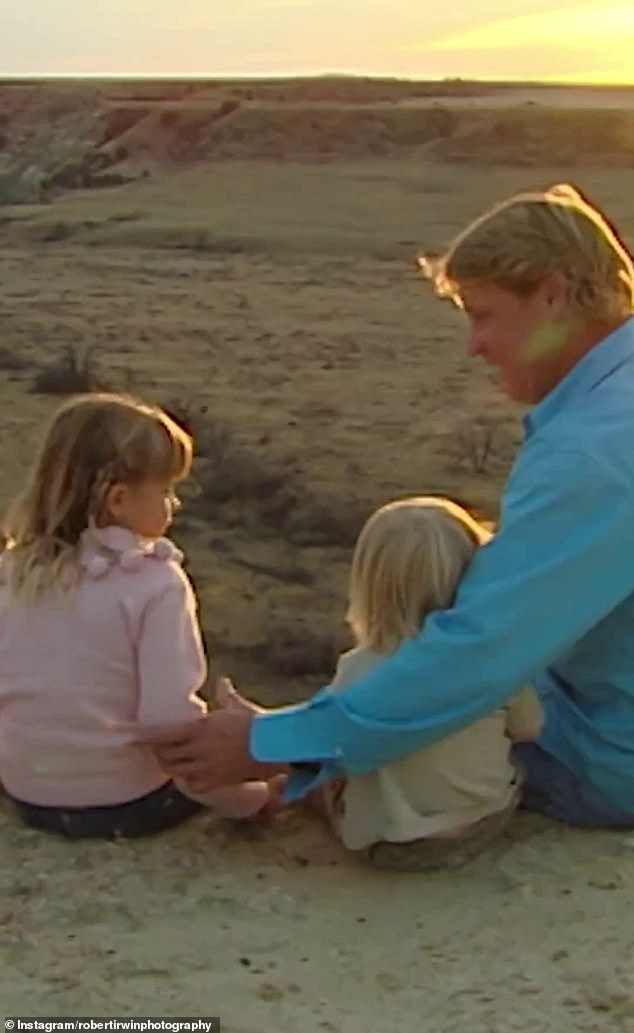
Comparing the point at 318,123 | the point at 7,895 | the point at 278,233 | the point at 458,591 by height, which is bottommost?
the point at 7,895

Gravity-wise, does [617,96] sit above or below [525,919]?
above

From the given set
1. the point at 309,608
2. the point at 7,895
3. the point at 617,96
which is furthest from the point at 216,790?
the point at 617,96

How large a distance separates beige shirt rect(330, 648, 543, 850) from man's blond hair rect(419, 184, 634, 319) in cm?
81

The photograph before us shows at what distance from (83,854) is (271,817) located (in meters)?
0.46

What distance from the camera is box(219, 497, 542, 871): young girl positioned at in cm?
396

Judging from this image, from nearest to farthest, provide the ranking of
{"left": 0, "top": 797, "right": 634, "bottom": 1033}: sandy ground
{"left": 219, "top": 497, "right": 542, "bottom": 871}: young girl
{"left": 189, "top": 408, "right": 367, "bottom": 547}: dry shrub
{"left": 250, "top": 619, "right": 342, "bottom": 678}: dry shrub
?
1. {"left": 0, "top": 797, "right": 634, "bottom": 1033}: sandy ground
2. {"left": 219, "top": 497, "right": 542, "bottom": 871}: young girl
3. {"left": 250, "top": 619, "right": 342, "bottom": 678}: dry shrub
4. {"left": 189, "top": 408, "right": 367, "bottom": 547}: dry shrub

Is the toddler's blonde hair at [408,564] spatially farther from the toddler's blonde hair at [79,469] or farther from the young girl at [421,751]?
the toddler's blonde hair at [79,469]

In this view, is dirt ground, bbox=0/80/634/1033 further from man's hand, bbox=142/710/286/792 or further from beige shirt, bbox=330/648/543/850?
man's hand, bbox=142/710/286/792

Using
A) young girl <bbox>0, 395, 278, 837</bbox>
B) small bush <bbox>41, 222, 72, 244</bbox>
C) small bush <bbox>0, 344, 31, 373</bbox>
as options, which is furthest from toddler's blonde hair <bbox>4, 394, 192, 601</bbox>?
small bush <bbox>41, 222, 72, 244</bbox>

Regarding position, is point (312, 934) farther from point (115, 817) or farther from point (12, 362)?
point (12, 362)

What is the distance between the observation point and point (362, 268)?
757 inches

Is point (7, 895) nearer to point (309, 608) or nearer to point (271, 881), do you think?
point (271, 881)

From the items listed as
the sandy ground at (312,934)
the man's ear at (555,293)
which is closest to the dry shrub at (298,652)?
the sandy ground at (312,934)

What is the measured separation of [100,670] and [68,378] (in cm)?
789
